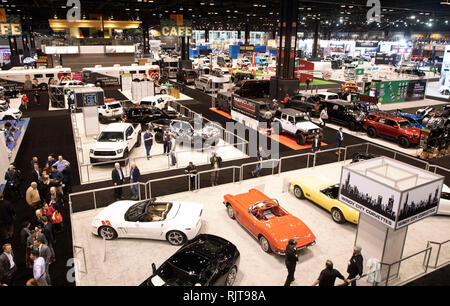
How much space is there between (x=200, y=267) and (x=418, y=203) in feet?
17.7

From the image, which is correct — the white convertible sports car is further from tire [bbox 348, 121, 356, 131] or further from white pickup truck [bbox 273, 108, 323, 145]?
tire [bbox 348, 121, 356, 131]

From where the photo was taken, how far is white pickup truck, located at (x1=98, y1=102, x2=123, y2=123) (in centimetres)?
2352

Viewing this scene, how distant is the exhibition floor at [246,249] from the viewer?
892 cm

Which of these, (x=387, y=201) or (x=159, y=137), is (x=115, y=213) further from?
(x=159, y=137)

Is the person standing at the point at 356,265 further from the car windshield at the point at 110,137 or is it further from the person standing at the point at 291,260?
the car windshield at the point at 110,137

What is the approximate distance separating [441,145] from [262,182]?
11.5m

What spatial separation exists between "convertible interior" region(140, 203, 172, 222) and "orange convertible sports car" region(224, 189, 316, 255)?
2319 mm

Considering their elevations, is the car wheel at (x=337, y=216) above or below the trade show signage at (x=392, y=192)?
below

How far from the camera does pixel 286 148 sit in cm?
1966

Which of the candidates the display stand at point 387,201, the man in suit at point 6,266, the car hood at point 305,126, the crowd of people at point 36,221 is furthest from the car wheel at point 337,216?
the man in suit at point 6,266

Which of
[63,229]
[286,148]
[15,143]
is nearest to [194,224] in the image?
[63,229]

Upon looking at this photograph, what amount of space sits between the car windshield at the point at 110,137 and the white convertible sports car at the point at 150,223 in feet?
21.5

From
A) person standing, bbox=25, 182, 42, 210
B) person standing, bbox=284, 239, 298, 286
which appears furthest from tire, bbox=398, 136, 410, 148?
person standing, bbox=25, 182, 42, 210
